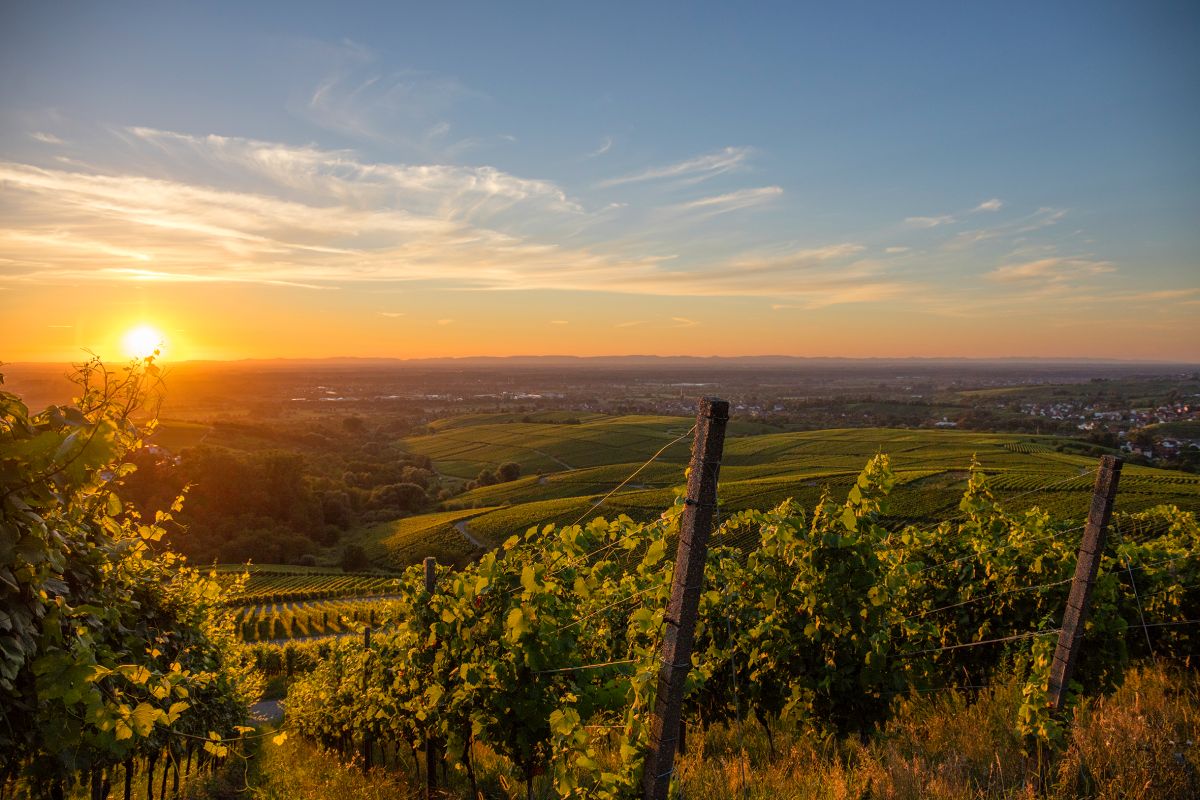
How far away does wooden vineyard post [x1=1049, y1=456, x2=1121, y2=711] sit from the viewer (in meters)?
5.81

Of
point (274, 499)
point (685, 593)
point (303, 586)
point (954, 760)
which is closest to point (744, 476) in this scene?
point (303, 586)

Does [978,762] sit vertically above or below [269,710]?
above

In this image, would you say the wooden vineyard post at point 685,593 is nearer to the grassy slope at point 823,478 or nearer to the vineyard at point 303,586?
the grassy slope at point 823,478

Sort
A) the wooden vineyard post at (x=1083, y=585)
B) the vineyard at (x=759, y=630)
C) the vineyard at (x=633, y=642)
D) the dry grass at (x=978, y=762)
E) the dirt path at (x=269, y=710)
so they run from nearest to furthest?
the vineyard at (x=633, y=642), the dry grass at (x=978, y=762), the vineyard at (x=759, y=630), the wooden vineyard post at (x=1083, y=585), the dirt path at (x=269, y=710)

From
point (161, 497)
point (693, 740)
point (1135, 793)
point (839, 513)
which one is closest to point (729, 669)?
point (693, 740)

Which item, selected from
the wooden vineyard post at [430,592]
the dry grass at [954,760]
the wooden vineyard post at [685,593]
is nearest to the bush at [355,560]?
the dry grass at [954,760]

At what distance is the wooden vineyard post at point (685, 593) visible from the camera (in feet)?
11.7

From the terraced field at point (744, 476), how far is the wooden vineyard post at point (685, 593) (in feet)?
96.5

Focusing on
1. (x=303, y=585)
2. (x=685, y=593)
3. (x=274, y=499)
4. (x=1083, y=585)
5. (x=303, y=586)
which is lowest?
(x=303, y=585)

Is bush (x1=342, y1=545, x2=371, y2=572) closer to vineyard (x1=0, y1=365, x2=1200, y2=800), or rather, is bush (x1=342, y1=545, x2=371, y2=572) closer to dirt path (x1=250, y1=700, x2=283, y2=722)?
dirt path (x1=250, y1=700, x2=283, y2=722)

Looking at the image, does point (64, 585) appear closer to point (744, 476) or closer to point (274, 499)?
point (744, 476)

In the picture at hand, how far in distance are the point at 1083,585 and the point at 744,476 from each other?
7430 centimetres

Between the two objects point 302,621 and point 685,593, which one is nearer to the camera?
point 685,593

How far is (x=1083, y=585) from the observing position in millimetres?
5895
